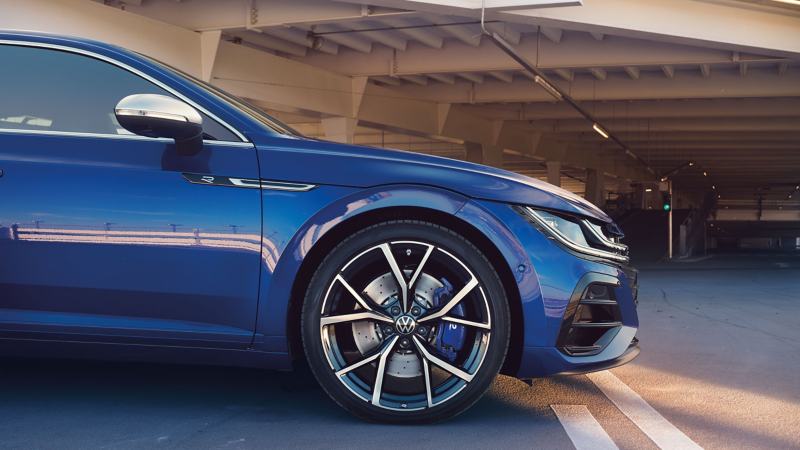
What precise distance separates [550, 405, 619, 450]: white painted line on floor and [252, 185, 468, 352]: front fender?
1.06m

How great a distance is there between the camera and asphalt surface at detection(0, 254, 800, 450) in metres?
2.62

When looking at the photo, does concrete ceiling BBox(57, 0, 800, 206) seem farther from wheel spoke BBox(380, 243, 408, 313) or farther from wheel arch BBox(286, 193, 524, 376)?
wheel spoke BBox(380, 243, 408, 313)

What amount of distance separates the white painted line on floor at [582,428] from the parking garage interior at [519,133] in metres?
0.03

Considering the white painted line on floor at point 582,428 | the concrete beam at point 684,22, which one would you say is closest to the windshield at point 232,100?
the white painted line on floor at point 582,428

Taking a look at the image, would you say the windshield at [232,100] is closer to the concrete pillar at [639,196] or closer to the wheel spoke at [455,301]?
the wheel spoke at [455,301]

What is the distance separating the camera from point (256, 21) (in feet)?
48.6

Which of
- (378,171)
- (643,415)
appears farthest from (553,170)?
(378,171)

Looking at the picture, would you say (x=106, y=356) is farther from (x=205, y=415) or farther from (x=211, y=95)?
(x=211, y=95)

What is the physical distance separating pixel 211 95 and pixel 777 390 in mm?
3402

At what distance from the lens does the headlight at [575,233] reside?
2771 millimetres

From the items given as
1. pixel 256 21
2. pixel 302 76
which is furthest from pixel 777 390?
pixel 302 76

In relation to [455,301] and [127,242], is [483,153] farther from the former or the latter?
[127,242]

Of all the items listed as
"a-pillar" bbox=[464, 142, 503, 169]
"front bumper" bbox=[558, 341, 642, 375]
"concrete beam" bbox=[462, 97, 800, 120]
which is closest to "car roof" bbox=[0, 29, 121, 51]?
"front bumper" bbox=[558, 341, 642, 375]

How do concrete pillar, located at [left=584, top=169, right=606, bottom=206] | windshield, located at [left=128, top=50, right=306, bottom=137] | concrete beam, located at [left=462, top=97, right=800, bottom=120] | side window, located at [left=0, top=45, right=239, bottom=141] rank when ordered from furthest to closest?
concrete pillar, located at [left=584, top=169, right=606, bottom=206] < concrete beam, located at [left=462, top=97, right=800, bottom=120] < windshield, located at [left=128, top=50, right=306, bottom=137] < side window, located at [left=0, top=45, right=239, bottom=141]
